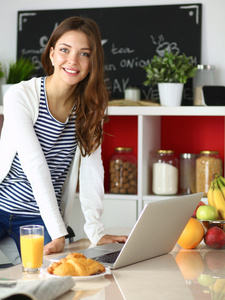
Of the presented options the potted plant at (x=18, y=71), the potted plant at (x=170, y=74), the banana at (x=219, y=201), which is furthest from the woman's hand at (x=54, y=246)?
the potted plant at (x=18, y=71)

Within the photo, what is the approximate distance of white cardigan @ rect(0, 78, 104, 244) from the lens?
5.62 feet

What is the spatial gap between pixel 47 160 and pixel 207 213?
650mm

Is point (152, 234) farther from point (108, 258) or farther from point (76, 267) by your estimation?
point (76, 267)

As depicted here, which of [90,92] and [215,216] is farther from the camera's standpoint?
[90,92]

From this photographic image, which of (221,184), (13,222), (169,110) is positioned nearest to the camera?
(221,184)

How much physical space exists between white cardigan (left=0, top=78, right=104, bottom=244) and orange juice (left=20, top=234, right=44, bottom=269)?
1.11 feet

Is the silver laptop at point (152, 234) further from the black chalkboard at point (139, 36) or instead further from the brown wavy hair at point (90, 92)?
the black chalkboard at point (139, 36)

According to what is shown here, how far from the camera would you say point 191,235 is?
1581 mm

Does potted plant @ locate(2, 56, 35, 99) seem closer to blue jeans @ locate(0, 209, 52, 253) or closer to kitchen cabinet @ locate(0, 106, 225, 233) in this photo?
kitchen cabinet @ locate(0, 106, 225, 233)

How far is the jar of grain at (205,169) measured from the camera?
2.99m

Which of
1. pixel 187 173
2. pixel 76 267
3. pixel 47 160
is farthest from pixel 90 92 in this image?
pixel 187 173

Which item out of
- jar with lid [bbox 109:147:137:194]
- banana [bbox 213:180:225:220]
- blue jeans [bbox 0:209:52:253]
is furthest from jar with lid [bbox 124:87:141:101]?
banana [bbox 213:180:225:220]

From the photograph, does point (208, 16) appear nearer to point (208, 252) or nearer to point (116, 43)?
point (116, 43)

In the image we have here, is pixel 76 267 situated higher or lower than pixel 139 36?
lower
